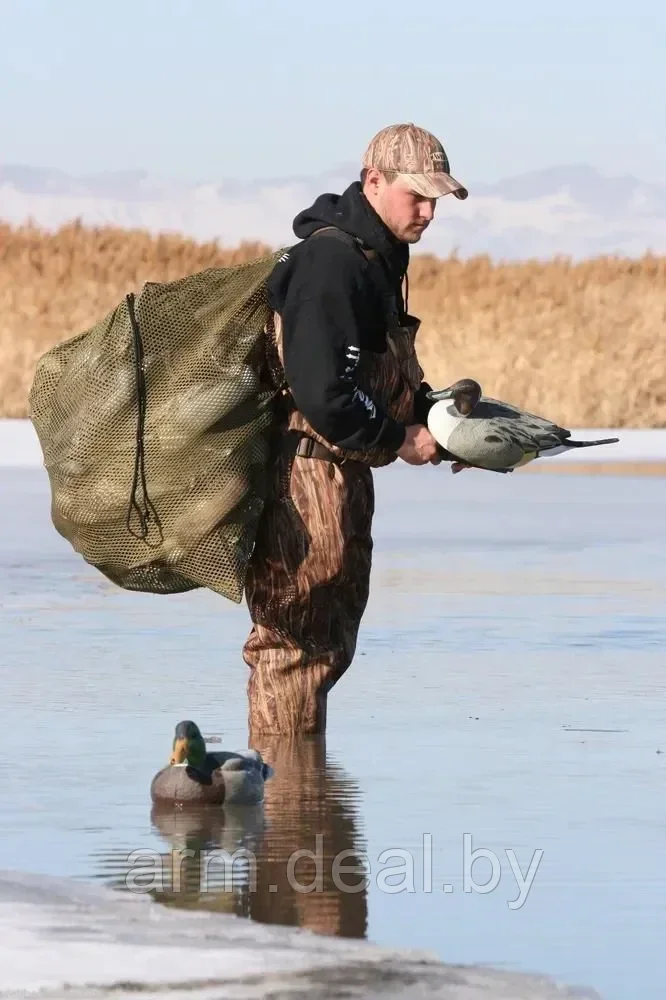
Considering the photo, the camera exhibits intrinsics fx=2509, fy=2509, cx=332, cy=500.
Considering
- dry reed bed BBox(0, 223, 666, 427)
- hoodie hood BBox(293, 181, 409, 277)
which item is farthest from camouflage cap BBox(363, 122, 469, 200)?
dry reed bed BBox(0, 223, 666, 427)

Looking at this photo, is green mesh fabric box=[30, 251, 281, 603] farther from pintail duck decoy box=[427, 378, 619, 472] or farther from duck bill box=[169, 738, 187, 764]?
duck bill box=[169, 738, 187, 764]

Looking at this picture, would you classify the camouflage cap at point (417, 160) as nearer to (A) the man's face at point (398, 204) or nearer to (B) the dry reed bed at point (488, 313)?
(A) the man's face at point (398, 204)

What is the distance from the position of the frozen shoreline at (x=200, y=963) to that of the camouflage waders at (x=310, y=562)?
7.45 ft

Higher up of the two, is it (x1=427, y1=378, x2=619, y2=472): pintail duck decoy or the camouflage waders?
(x1=427, y1=378, x2=619, y2=472): pintail duck decoy

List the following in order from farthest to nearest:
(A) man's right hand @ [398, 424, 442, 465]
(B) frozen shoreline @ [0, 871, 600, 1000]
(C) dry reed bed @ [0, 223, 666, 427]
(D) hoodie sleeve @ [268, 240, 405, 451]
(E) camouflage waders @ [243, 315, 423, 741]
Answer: (C) dry reed bed @ [0, 223, 666, 427] < (E) camouflage waders @ [243, 315, 423, 741] < (A) man's right hand @ [398, 424, 442, 465] < (D) hoodie sleeve @ [268, 240, 405, 451] < (B) frozen shoreline @ [0, 871, 600, 1000]

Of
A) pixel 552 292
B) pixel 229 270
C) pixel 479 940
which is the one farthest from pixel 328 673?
pixel 552 292

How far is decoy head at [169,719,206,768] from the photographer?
6.26 metres

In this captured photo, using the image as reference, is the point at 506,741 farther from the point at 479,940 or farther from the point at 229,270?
the point at 479,940

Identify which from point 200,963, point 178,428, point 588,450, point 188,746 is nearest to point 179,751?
point 188,746

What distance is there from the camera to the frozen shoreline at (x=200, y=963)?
460 centimetres

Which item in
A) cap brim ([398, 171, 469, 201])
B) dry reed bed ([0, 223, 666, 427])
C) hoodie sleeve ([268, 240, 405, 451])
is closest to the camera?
hoodie sleeve ([268, 240, 405, 451])

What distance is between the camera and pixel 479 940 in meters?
5.07

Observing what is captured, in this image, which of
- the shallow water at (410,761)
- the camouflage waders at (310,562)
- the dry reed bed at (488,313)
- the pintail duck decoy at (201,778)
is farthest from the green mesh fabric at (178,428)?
the dry reed bed at (488,313)

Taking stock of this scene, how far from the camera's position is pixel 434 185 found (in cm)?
707
